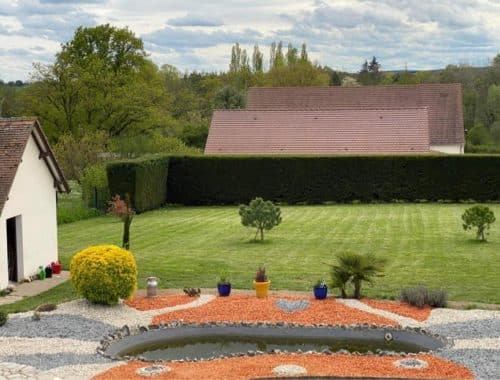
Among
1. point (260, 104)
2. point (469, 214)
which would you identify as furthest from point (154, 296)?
point (260, 104)

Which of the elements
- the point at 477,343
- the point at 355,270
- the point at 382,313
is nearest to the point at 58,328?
the point at 355,270

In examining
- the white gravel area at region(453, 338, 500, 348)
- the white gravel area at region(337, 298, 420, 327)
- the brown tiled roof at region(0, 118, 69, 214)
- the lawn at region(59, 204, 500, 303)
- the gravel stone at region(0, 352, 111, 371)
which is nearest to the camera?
the gravel stone at region(0, 352, 111, 371)

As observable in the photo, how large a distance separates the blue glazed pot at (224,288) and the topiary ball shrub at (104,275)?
217 centimetres

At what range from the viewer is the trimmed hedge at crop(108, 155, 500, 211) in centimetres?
4000

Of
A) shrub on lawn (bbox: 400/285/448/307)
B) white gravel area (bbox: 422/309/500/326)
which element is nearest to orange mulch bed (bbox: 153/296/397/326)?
white gravel area (bbox: 422/309/500/326)

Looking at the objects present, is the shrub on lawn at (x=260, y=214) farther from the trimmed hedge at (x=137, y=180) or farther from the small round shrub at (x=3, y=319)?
the small round shrub at (x=3, y=319)

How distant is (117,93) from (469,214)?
3266 cm

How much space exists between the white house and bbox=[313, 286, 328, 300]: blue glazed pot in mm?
8081

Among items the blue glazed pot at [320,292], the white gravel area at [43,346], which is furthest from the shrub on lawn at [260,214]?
the white gravel area at [43,346]

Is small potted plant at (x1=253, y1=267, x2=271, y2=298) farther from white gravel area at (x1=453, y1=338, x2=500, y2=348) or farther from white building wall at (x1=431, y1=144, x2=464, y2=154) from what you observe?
white building wall at (x1=431, y1=144, x2=464, y2=154)

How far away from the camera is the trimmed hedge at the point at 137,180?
35.5 metres

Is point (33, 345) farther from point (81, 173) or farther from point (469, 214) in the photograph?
point (81, 173)

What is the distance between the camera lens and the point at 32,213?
21.1 m

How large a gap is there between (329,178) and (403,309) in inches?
964
